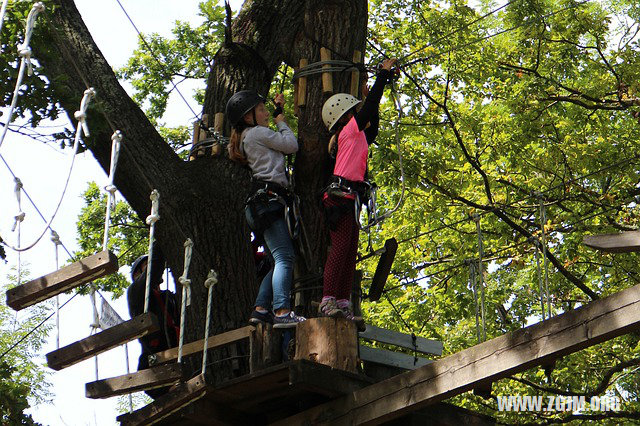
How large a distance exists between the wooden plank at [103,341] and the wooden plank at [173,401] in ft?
1.16

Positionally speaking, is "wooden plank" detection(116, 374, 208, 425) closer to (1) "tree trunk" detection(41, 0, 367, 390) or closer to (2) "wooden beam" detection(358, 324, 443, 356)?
(1) "tree trunk" detection(41, 0, 367, 390)

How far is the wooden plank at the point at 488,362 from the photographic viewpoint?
13.8 ft

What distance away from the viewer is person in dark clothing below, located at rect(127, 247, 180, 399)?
6238mm

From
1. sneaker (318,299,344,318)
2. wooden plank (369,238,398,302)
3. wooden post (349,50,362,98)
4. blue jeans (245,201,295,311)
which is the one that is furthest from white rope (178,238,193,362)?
wooden post (349,50,362,98)

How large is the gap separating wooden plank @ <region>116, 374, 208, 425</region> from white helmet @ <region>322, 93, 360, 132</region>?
2036 millimetres

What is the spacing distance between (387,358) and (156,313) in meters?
1.55

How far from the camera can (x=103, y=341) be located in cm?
490

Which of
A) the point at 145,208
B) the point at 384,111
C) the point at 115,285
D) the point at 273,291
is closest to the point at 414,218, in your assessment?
the point at 384,111

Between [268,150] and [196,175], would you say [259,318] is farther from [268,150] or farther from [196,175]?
[196,175]

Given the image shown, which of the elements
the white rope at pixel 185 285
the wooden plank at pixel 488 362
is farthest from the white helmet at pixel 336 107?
the wooden plank at pixel 488 362

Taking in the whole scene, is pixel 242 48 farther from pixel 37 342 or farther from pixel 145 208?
pixel 37 342

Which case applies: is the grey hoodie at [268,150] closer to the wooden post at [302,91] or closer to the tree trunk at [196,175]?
the tree trunk at [196,175]

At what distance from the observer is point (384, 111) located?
489 inches

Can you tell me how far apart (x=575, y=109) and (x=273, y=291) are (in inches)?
281
